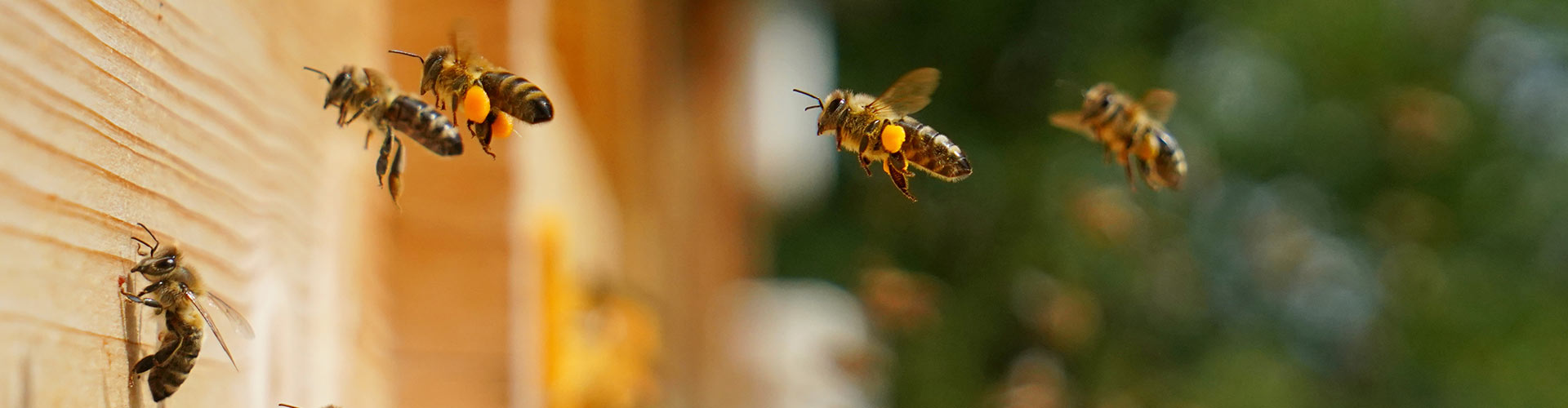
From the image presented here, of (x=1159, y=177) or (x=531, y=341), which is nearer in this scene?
(x=1159, y=177)

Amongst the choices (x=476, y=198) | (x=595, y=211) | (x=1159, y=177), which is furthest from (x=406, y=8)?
(x=595, y=211)

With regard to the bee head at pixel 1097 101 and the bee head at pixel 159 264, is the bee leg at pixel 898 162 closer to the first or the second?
the bee head at pixel 1097 101

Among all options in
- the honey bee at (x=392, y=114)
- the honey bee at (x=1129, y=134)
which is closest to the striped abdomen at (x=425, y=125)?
the honey bee at (x=392, y=114)

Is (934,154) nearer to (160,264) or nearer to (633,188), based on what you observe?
(160,264)

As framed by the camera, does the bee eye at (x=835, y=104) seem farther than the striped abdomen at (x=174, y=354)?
Yes

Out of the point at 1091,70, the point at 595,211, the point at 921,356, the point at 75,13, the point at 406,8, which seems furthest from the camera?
the point at 921,356

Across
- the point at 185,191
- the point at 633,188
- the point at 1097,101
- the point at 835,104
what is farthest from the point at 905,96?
the point at 633,188

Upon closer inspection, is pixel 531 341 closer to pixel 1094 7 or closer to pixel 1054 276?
pixel 1054 276

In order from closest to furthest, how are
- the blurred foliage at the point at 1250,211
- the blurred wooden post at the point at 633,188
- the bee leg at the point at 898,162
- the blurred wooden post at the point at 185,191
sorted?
the blurred wooden post at the point at 185,191 → the bee leg at the point at 898,162 → the blurred wooden post at the point at 633,188 → the blurred foliage at the point at 1250,211
